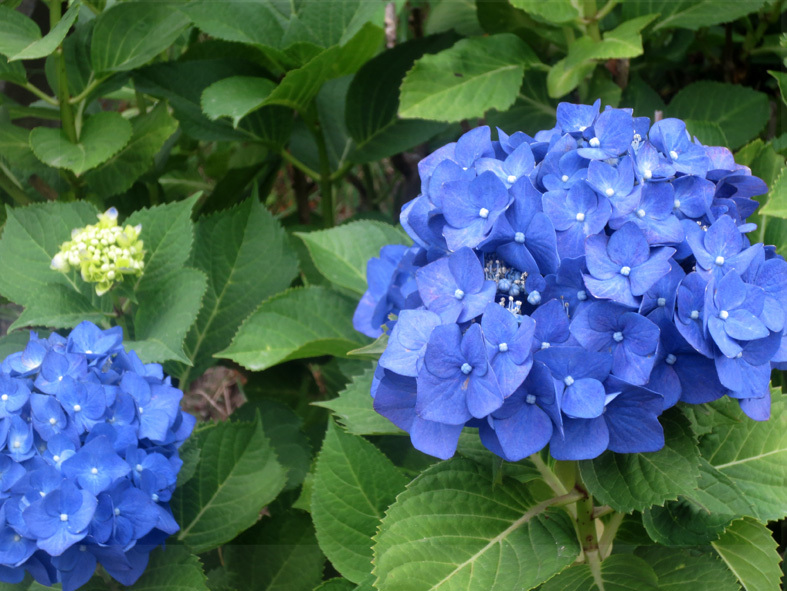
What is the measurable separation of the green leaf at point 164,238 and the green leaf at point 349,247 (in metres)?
0.20

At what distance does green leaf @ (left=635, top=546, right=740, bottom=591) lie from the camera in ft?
3.11

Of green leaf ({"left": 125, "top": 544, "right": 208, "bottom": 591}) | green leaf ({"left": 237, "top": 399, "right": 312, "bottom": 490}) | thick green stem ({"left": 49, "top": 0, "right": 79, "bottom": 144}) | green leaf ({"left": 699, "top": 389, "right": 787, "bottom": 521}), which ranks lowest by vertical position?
green leaf ({"left": 237, "top": 399, "right": 312, "bottom": 490})

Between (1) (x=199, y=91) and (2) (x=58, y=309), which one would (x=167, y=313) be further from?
(1) (x=199, y=91)

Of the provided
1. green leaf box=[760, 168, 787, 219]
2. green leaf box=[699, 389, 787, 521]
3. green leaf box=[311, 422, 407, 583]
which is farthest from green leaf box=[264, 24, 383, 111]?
green leaf box=[699, 389, 787, 521]

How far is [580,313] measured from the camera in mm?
749

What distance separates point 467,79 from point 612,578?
1001 millimetres

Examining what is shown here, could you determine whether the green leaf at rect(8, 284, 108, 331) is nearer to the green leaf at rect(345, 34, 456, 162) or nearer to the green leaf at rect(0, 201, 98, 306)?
the green leaf at rect(0, 201, 98, 306)

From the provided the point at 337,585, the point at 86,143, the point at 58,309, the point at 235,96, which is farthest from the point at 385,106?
the point at 337,585

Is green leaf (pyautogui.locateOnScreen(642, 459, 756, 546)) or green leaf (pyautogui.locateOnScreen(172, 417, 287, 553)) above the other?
green leaf (pyautogui.locateOnScreen(642, 459, 756, 546))

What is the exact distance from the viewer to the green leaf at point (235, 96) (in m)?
1.48

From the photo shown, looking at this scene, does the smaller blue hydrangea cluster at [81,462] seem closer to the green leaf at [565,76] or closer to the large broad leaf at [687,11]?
the green leaf at [565,76]

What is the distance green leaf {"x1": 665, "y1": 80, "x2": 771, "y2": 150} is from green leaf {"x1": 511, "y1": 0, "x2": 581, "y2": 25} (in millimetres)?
389

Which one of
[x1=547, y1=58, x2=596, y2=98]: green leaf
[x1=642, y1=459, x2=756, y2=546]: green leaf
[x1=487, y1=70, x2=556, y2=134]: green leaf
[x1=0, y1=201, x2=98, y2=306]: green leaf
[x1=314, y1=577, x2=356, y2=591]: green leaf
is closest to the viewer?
[x1=642, y1=459, x2=756, y2=546]: green leaf

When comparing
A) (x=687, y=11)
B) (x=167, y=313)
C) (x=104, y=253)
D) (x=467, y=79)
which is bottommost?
(x=167, y=313)
